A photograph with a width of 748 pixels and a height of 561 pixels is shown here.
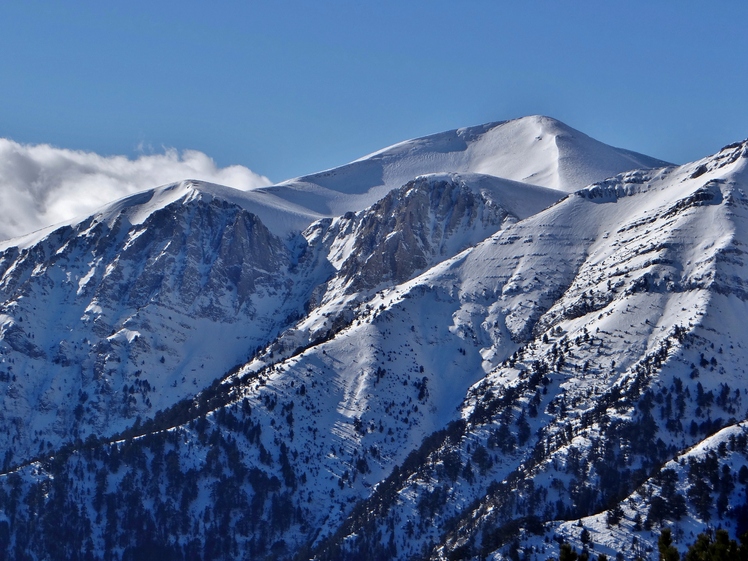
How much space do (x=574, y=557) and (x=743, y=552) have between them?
17803 mm

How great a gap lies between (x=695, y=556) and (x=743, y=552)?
16.0 ft

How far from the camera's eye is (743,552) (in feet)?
459

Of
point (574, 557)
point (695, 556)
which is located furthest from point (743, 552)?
point (574, 557)

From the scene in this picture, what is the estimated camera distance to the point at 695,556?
13975 cm

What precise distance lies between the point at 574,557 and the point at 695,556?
42.8 feet

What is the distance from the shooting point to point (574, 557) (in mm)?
136250

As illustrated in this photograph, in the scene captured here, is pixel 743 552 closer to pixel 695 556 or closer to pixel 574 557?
pixel 695 556
